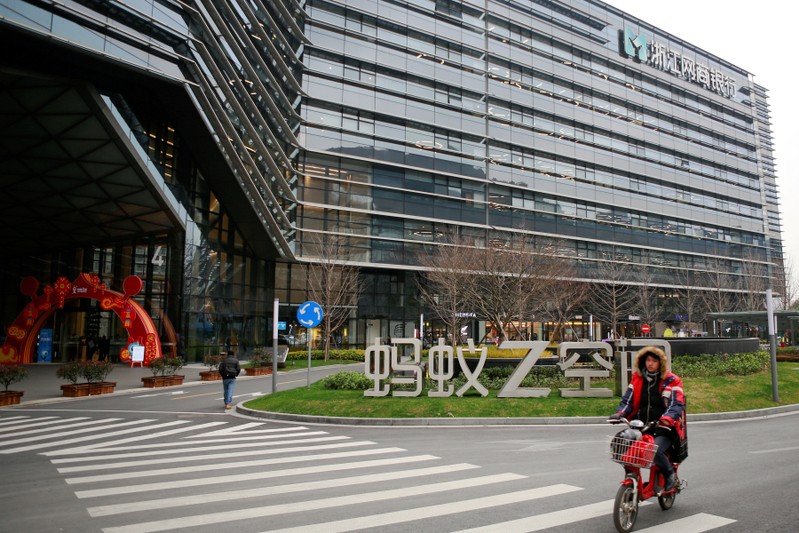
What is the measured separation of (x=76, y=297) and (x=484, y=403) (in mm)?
29014

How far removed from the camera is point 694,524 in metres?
6.38

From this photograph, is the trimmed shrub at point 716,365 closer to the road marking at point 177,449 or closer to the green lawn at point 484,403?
the green lawn at point 484,403

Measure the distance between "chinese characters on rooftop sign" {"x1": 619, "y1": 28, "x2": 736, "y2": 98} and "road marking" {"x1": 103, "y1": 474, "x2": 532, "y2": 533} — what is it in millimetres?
72216

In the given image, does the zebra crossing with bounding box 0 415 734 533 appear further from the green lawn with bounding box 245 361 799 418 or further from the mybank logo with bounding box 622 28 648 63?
the mybank logo with bounding box 622 28 648 63

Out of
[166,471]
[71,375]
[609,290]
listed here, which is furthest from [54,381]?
[609,290]

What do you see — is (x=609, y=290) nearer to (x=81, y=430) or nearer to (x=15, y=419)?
(x=81, y=430)

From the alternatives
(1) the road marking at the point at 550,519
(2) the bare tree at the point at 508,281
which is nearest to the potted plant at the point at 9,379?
(1) the road marking at the point at 550,519

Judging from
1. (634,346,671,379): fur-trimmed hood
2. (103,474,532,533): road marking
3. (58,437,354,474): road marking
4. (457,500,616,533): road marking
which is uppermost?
(634,346,671,379): fur-trimmed hood

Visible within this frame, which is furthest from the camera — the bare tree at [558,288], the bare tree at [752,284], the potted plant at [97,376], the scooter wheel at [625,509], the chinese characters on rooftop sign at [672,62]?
the chinese characters on rooftop sign at [672,62]

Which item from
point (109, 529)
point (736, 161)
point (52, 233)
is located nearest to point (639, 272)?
point (736, 161)

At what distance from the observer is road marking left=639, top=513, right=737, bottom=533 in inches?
245

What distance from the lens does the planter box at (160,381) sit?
2419cm

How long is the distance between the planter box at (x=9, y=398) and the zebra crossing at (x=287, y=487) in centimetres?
677

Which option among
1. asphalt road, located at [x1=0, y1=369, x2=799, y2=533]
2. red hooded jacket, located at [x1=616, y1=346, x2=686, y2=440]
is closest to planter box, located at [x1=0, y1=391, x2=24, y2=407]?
asphalt road, located at [x1=0, y1=369, x2=799, y2=533]
